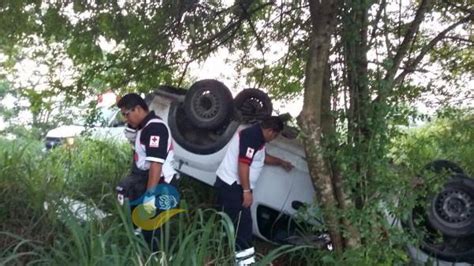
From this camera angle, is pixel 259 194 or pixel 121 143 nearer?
pixel 259 194

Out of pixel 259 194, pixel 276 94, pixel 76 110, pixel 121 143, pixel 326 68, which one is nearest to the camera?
pixel 326 68

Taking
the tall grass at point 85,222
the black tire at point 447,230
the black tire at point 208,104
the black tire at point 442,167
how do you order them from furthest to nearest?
the black tire at point 208,104 < the black tire at point 447,230 < the black tire at point 442,167 < the tall grass at point 85,222

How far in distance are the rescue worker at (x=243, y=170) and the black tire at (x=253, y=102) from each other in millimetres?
845

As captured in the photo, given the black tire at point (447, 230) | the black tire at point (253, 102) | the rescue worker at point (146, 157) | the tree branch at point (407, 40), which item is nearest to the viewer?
the tree branch at point (407, 40)

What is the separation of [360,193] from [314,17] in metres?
1.35

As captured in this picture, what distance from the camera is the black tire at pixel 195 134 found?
6.23m

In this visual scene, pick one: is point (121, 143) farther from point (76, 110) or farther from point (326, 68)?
point (326, 68)

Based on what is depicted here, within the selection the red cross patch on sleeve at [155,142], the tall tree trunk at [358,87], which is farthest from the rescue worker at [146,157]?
the tall tree trunk at [358,87]

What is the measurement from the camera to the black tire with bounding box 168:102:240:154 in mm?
6226

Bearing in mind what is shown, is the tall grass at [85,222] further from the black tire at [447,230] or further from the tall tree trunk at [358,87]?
the black tire at [447,230]

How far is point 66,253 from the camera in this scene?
4.36 m

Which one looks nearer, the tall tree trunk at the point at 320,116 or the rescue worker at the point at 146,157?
the tall tree trunk at the point at 320,116

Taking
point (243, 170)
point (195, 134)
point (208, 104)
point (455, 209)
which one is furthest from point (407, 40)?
point (195, 134)

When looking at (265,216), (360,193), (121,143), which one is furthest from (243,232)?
(121,143)
